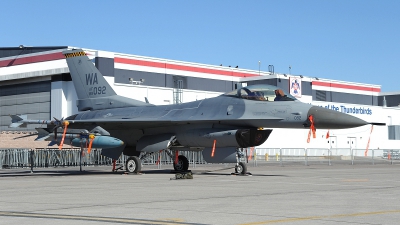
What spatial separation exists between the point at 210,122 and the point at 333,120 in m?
4.70

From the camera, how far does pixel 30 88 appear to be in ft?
167

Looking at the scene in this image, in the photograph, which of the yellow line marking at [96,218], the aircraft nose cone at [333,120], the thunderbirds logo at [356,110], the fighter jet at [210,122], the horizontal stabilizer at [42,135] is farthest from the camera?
the thunderbirds logo at [356,110]

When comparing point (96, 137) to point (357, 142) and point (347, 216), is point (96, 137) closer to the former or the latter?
point (347, 216)

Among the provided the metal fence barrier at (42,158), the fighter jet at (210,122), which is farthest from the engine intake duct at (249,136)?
the metal fence barrier at (42,158)

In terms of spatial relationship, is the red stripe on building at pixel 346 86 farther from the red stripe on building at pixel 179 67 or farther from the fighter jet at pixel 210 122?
the fighter jet at pixel 210 122

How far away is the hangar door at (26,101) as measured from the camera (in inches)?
1937

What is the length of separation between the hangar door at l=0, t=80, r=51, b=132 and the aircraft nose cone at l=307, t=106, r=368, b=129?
1296 inches

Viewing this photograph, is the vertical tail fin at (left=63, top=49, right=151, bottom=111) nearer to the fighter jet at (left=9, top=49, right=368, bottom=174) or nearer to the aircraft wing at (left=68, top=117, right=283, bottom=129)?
the fighter jet at (left=9, top=49, right=368, bottom=174)

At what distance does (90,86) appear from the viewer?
88.3 ft

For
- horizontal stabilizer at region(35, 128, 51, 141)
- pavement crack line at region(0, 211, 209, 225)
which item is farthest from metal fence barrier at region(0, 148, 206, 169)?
pavement crack line at region(0, 211, 209, 225)

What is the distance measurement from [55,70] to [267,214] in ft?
134

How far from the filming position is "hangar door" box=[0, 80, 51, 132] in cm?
4919

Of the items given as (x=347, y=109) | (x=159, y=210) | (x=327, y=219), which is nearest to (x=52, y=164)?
(x=159, y=210)

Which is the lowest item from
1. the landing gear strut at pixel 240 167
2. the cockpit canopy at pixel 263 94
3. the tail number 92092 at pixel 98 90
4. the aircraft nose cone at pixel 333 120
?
the landing gear strut at pixel 240 167
